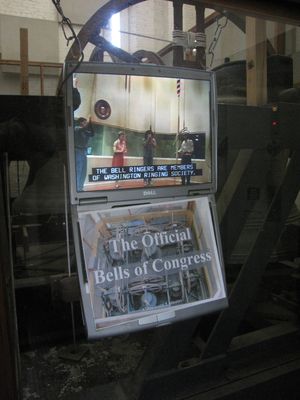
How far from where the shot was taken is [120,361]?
1.86 m

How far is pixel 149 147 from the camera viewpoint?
1261 millimetres

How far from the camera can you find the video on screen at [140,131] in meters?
1.13

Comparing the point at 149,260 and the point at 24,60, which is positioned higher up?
the point at 24,60

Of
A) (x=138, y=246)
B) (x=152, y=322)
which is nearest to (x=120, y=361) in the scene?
(x=152, y=322)

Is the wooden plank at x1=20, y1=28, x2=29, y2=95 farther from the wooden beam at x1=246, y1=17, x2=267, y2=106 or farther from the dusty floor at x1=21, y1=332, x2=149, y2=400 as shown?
the dusty floor at x1=21, y1=332, x2=149, y2=400

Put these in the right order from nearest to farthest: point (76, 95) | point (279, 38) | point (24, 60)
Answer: point (76, 95)
point (24, 60)
point (279, 38)

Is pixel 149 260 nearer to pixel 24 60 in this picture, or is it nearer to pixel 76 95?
pixel 76 95

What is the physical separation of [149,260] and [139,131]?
0.44m

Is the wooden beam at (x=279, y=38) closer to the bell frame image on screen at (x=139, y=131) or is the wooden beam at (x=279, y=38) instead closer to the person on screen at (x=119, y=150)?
the bell frame image on screen at (x=139, y=131)

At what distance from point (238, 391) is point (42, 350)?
982 millimetres

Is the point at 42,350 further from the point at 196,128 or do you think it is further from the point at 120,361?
the point at 196,128

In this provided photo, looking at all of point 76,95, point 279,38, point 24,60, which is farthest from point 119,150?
point 279,38

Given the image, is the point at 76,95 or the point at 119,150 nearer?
the point at 76,95

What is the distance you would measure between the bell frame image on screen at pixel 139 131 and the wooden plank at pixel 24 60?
1.34 feet
